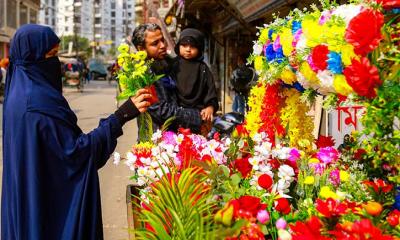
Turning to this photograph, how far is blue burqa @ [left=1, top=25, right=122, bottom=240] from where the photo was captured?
100 inches

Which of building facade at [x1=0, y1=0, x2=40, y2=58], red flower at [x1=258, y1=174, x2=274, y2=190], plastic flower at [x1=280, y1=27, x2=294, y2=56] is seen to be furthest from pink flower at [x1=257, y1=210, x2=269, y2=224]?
building facade at [x1=0, y1=0, x2=40, y2=58]

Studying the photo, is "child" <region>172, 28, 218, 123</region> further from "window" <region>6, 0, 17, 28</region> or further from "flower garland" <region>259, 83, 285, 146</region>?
"window" <region>6, 0, 17, 28</region>

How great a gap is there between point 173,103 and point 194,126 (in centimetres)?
21

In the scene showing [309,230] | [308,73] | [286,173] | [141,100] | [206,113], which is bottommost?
[309,230]

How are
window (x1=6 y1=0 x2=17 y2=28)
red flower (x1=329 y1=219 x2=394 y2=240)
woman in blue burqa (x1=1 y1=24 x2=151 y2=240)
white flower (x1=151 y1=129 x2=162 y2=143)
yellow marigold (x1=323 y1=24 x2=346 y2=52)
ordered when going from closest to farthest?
red flower (x1=329 y1=219 x2=394 y2=240)
yellow marigold (x1=323 y1=24 x2=346 y2=52)
woman in blue burqa (x1=1 y1=24 x2=151 y2=240)
white flower (x1=151 y1=129 x2=162 y2=143)
window (x1=6 y1=0 x2=17 y2=28)

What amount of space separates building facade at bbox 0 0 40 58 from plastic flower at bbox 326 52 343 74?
37.5 m

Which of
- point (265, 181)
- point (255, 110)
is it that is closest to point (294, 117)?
point (255, 110)

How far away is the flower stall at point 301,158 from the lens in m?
1.74

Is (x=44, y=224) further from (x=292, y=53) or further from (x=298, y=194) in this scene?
(x=292, y=53)

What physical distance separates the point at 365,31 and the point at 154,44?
2.19 meters

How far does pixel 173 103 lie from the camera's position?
3.80 m

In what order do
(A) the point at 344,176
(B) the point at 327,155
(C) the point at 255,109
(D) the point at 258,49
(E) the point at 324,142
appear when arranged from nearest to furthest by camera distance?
(A) the point at 344,176 < (B) the point at 327,155 < (D) the point at 258,49 < (E) the point at 324,142 < (C) the point at 255,109

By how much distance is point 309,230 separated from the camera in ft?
5.98

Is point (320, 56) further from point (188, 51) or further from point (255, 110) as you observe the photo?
point (188, 51)
